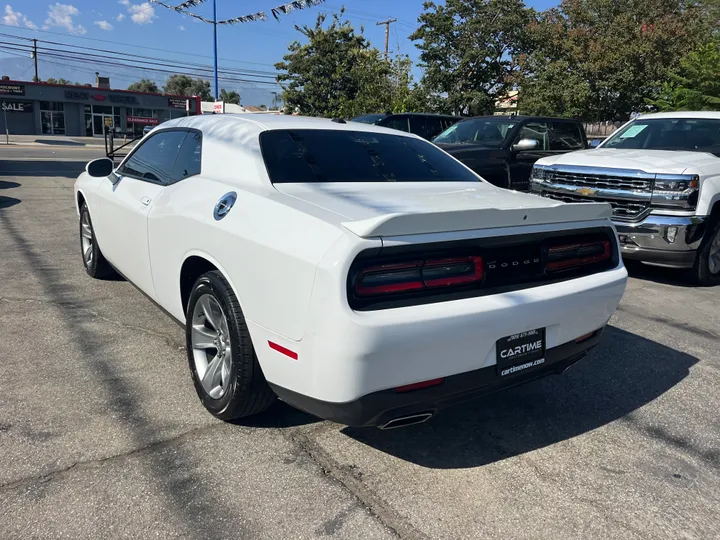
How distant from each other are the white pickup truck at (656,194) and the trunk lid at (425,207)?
3186mm

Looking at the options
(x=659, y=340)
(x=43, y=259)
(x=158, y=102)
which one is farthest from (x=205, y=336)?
(x=158, y=102)

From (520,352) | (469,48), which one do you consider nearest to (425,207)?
(520,352)

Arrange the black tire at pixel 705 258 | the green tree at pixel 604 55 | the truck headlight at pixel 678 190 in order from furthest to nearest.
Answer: the green tree at pixel 604 55 → the black tire at pixel 705 258 → the truck headlight at pixel 678 190

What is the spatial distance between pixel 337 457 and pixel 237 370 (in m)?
0.63

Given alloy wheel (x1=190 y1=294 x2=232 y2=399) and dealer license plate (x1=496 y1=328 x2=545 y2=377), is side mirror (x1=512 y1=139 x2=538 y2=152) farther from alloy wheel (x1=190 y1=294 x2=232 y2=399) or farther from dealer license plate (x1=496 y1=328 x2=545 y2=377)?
alloy wheel (x1=190 y1=294 x2=232 y2=399)

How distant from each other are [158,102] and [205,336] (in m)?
52.6

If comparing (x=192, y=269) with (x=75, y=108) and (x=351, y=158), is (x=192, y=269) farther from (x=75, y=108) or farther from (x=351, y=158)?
(x=75, y=108)

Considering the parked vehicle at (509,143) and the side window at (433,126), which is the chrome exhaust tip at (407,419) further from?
the side window at (433,126)

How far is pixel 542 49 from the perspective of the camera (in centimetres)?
2577

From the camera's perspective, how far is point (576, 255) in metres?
3.05

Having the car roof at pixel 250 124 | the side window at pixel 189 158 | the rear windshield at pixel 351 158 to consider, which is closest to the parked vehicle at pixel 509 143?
the rear windshield at pixel 351 158

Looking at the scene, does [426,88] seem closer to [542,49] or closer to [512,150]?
[542,49]

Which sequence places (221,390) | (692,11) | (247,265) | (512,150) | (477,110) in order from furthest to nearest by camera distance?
(477,110) → (692,11) → (512,150) → (221,390) → (247,265)

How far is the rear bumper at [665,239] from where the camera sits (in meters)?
5.89
